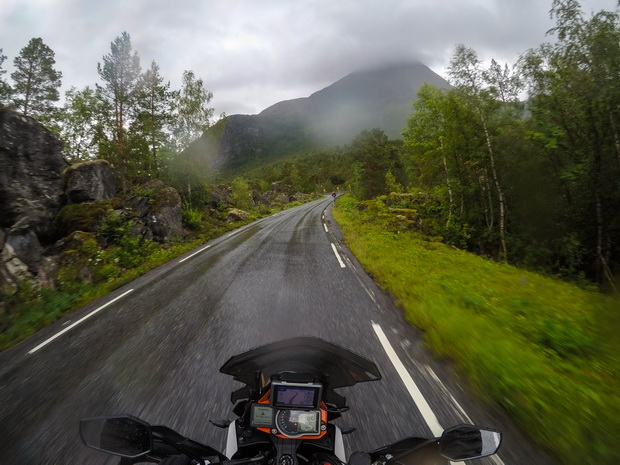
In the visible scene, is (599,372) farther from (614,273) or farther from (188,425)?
(614,273)

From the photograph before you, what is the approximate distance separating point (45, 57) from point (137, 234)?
2364 centimetres

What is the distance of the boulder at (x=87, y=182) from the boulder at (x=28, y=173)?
417 millimetres

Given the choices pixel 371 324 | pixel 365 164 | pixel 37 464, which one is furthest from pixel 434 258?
pixel 365 164

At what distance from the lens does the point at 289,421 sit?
5.44 ft

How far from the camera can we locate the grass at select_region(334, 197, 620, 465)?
2.59 metres

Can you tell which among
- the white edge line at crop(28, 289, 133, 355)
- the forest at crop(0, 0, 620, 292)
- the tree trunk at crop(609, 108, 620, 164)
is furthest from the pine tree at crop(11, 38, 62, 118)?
the tree trunk at crop(609, 108, 620, 164)

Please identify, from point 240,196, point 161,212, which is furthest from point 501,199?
point 240,196

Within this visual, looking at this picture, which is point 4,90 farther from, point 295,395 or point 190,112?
point 295,395

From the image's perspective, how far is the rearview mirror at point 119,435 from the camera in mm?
1323

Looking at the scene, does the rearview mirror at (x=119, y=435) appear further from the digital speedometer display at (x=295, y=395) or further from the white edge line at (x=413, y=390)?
the white edge line at (x=413, y=390)

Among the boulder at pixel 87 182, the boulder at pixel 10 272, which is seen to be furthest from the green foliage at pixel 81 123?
the boulder at pixel 10 272

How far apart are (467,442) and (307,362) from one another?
100cm

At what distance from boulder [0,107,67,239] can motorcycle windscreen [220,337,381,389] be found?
1325 cm

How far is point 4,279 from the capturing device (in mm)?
7902
